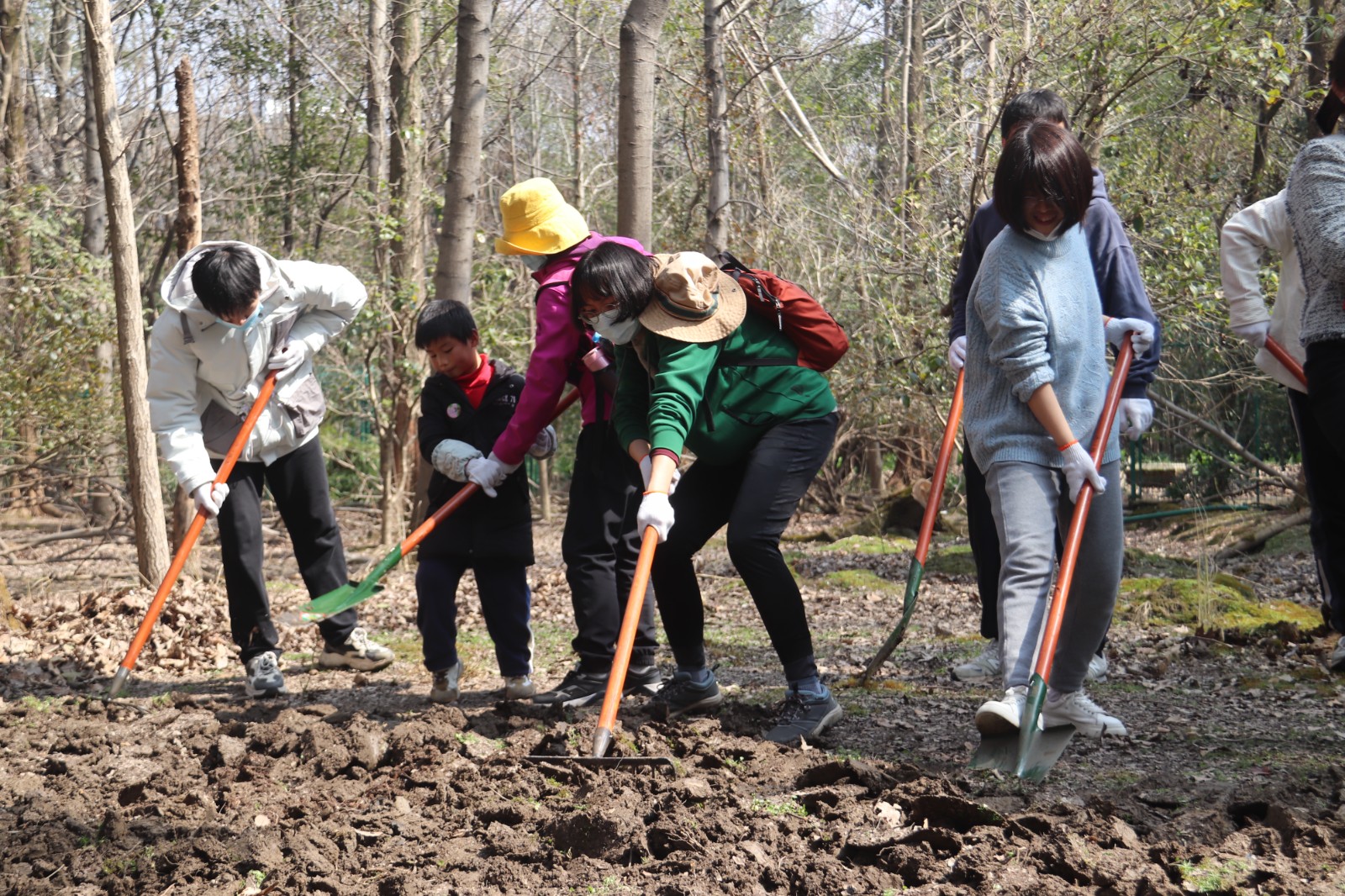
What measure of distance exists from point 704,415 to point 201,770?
177 cm

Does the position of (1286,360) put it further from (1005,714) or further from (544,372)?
(544,372)

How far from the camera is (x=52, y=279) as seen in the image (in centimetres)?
947

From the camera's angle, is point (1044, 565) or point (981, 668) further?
point (981, 668)

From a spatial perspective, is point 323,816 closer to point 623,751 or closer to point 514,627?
point 623,751

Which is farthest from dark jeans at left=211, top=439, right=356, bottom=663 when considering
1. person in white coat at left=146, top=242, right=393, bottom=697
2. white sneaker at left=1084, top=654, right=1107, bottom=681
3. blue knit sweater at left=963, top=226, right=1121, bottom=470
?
white sneaker at left=1084, top=654, right=1107, bottom=681

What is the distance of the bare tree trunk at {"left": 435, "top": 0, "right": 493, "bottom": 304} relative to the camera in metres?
7.32

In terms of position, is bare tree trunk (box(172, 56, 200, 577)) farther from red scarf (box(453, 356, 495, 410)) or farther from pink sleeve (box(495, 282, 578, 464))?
pink sleeve (box(495, 282, 578, 464))

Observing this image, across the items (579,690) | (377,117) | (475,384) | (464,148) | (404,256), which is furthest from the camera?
(377,117)

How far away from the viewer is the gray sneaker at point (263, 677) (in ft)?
15.3

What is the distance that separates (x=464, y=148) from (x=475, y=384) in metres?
3.20

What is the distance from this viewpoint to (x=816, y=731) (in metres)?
3.59

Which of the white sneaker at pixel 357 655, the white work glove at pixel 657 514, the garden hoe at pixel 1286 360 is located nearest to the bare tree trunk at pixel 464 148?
the white sneaker at pixel 357 655

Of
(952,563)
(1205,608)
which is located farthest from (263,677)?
(952,563)

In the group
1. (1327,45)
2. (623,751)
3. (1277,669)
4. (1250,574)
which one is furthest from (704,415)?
(1327,45)
